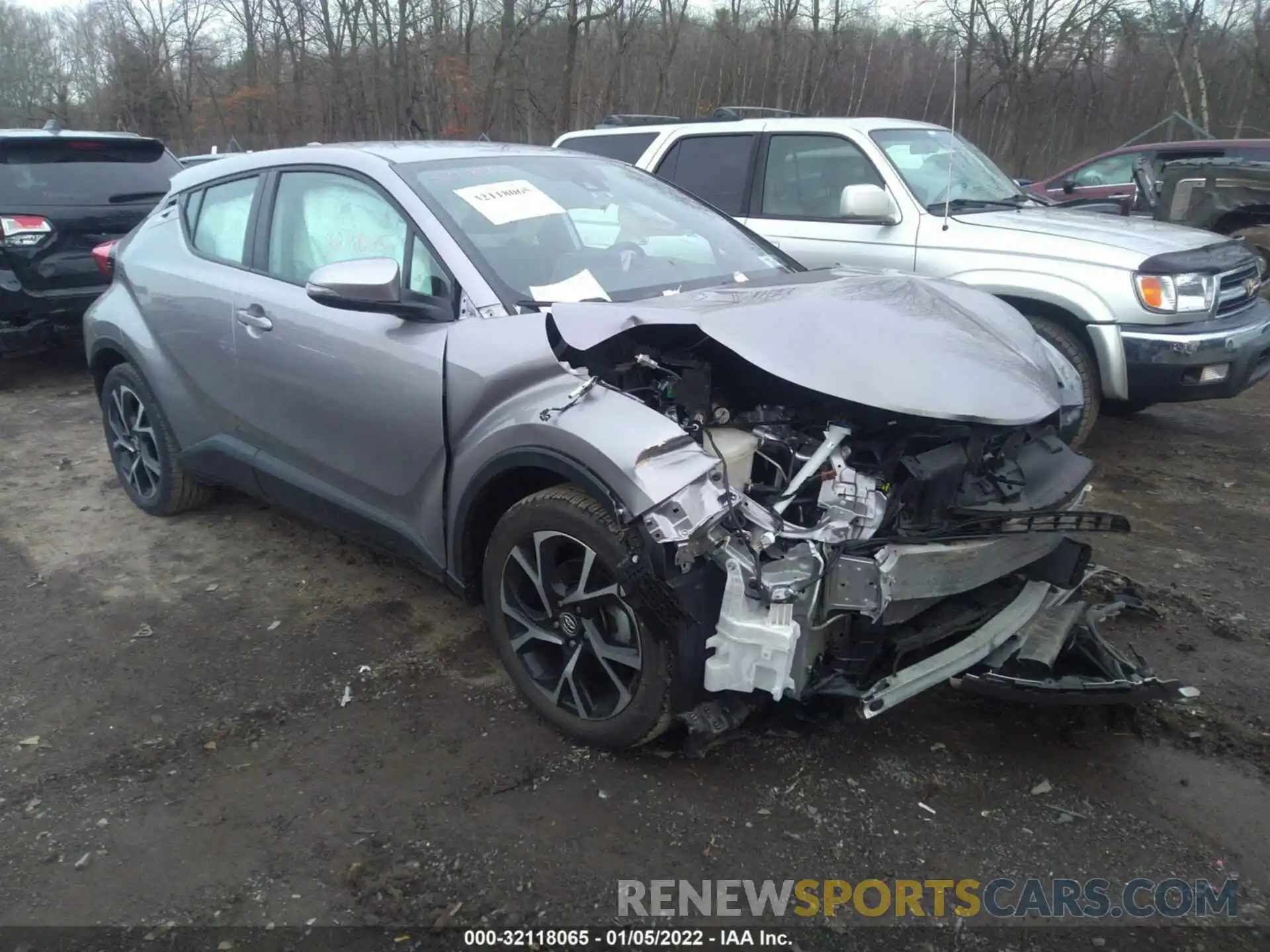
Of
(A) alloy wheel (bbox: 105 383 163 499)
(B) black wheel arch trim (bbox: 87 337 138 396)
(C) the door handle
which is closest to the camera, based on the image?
(C) the door handle

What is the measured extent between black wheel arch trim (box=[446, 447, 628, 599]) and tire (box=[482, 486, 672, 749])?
7 centimetres

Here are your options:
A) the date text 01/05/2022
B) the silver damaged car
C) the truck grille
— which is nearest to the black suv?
the silver damaged car

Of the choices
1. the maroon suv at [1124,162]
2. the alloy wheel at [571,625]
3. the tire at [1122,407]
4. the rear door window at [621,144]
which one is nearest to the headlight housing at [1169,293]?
the tire at [1122,407]

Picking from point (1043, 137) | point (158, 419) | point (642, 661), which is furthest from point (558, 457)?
point (1043, 137)

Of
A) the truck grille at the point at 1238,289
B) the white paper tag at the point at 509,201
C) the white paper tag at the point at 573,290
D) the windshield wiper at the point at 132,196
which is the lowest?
the truck grille at the point at 1238,289

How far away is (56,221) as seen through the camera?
23.2ft

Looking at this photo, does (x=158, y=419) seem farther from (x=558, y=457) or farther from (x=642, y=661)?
(x=642, y=661)

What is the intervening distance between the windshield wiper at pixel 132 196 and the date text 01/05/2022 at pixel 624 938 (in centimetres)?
693

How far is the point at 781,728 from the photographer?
9.77 ft

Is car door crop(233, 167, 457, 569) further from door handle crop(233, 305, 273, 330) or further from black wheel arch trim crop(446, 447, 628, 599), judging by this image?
black wheel arch trim crop(446, 447, 628, 599)

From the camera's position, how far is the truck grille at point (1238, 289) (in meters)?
5.10

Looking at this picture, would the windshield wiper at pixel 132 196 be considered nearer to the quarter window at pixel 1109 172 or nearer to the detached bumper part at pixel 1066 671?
the detached bumper part at pixel 1066 671

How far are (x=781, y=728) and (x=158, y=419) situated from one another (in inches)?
129

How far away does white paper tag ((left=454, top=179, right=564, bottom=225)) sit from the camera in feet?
11.0
